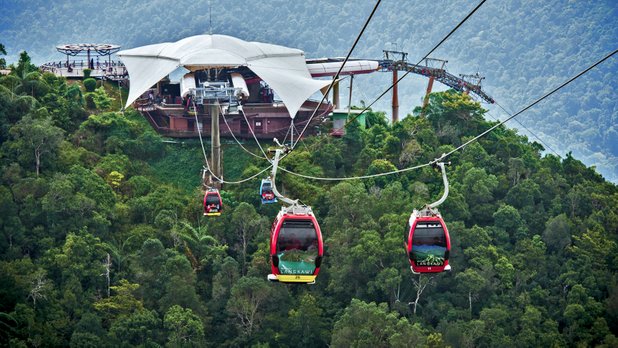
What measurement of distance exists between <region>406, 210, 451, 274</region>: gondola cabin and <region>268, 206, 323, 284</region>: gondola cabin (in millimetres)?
2858

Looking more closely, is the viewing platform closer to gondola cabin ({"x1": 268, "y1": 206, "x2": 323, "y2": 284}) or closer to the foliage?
the foliage

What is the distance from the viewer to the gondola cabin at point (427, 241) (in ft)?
131

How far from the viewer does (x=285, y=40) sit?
165375mm

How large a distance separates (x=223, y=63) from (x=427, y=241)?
28586 millimetres

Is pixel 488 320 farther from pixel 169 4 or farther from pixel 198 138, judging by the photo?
pixel 169 4

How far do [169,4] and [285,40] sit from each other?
49.8ft

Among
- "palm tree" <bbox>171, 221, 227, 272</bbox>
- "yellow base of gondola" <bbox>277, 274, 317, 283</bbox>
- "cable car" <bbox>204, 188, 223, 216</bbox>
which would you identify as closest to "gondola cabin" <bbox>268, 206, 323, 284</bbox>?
"yellow base of gondola" <bbox>277, 274, 317, 283</bbox>

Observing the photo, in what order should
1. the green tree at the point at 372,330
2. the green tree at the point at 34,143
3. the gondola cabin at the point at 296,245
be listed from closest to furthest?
the gondola cabin at the point at 296,245
the green tree at the point at 372,330
the green tree at the point at 34,143

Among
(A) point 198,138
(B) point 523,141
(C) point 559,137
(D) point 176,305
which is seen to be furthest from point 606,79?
(D) point 176,305

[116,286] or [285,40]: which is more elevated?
[285,40]

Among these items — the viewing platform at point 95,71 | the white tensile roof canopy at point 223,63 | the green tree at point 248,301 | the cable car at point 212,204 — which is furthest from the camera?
the viewing platform at point 95,71

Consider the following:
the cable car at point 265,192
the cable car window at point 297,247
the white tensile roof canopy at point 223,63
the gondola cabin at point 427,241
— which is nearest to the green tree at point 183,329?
the cable car at point 265,192

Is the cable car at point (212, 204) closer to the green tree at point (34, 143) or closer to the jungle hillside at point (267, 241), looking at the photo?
the jungle hillside at point (267, 241)

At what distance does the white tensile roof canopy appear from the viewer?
67.1 metres
